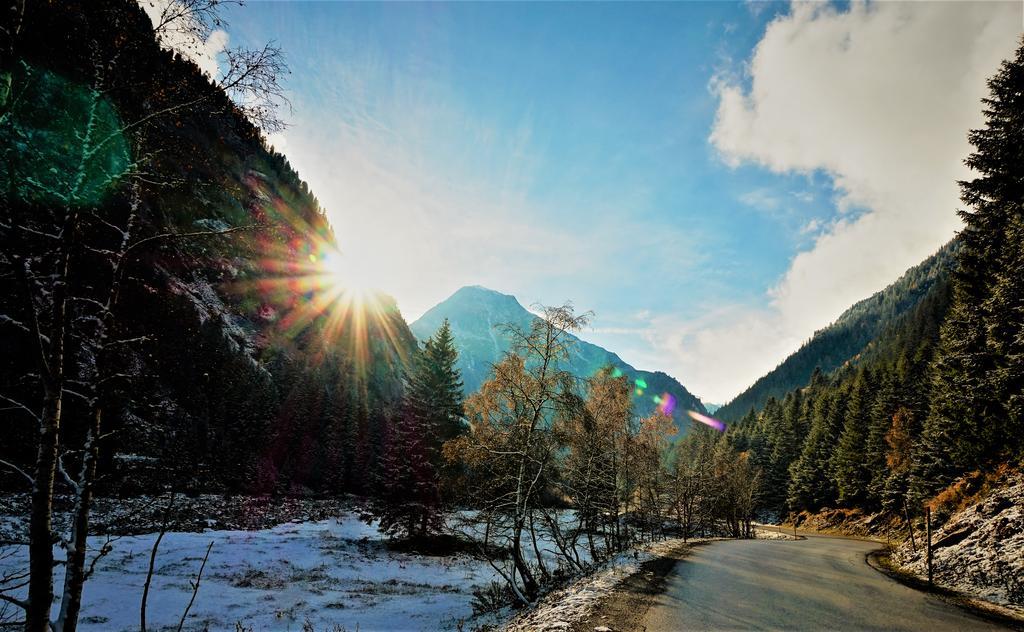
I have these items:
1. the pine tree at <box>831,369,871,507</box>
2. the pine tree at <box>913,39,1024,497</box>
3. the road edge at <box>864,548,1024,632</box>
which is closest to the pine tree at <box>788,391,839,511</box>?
the pine tree at <box>831,369,871,507</box>

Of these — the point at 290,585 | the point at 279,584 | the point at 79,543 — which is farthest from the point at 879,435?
the point at 79,543

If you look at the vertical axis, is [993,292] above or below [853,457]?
above

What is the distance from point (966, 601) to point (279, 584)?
22603 millimetres

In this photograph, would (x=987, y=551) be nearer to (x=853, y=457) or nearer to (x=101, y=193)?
(x=101, y=193)

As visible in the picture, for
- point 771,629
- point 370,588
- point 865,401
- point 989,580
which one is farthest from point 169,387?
point 865,401

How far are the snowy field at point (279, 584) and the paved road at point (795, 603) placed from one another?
7344mm

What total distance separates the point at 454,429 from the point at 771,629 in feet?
86.7

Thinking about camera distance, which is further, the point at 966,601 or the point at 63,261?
the point at 966,601

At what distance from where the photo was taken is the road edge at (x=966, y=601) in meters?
8.85

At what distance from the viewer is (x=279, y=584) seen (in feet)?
56.4

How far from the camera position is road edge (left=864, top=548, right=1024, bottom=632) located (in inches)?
348

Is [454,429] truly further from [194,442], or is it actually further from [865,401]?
[865,401]

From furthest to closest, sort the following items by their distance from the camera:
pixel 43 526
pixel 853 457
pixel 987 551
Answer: pixel 853 457 < pixel 987 551 < pixel 43 526

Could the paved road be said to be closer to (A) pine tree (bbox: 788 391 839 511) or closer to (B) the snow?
(B) the snow
